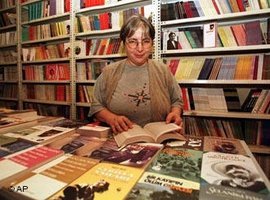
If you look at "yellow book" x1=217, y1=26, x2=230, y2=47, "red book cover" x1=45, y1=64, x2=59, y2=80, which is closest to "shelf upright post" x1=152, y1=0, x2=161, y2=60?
"yellow book" x1=217, y1=26, x2=230, y2=47

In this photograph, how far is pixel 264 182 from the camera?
0.55 meters

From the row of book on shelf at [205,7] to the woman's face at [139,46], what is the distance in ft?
2.95

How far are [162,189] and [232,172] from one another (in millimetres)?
216

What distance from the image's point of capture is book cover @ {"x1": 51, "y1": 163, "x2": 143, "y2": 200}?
482 mm

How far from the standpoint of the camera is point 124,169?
0.61 meters

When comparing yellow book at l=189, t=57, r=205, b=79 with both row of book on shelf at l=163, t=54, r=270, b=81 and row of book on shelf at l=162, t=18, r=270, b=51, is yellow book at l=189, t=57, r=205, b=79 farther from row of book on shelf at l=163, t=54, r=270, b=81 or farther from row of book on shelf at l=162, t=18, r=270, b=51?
row of book on shelf at l=162, t=18, r=270, b=51

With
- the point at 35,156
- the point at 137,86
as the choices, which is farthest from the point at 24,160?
the point at 137,86

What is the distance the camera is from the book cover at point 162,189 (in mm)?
477

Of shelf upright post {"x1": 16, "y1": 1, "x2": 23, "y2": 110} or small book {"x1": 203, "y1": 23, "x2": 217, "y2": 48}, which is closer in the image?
small book {"x1": 203, "y1": 23, "x2": 217, "y2": 48}

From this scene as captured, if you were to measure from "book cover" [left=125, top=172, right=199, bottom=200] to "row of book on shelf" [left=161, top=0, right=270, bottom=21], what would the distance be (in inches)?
67.2

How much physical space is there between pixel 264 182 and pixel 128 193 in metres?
0.33

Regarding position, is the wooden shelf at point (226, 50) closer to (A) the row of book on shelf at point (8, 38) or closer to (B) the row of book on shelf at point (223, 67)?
(B) the row of book on shelf at point (223, 67)

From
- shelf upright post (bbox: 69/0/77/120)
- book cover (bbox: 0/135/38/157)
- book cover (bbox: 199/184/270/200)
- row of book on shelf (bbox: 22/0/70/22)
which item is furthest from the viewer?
row of book on shelf (bbox: 22/0/70/22)

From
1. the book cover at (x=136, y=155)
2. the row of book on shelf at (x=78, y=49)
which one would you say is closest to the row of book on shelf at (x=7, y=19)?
the row of book on shelf at (x=78, y=49)
